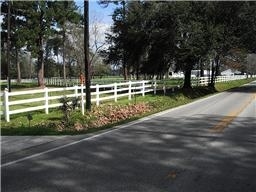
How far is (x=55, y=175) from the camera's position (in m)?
8.28

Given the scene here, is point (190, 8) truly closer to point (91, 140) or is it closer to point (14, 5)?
point (91, 140)

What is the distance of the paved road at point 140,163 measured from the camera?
7.54 meters

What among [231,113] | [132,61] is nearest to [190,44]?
[132,61]

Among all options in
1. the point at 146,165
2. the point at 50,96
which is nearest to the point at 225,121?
the point at 146,165

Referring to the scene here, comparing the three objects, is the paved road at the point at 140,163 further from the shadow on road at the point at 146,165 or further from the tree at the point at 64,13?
the tree at the point at 64,13

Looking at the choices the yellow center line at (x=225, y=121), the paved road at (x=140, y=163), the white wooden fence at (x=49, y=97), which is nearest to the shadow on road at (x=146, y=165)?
the paved road at (x=140, y=163)

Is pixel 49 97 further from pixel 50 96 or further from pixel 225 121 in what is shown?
pixel 50 96

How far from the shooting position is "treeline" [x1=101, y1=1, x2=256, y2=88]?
3672 cm

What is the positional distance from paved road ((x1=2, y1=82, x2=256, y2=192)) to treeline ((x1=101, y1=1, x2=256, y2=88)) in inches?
893

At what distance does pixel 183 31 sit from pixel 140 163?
28.2 metres

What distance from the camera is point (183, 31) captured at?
36500 millimetres

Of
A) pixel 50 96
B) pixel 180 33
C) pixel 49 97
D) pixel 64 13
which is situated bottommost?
pixel 50 96

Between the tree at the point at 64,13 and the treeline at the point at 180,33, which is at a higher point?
the tree at the point at 64,13

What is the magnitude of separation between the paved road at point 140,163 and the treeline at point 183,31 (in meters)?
22.7
